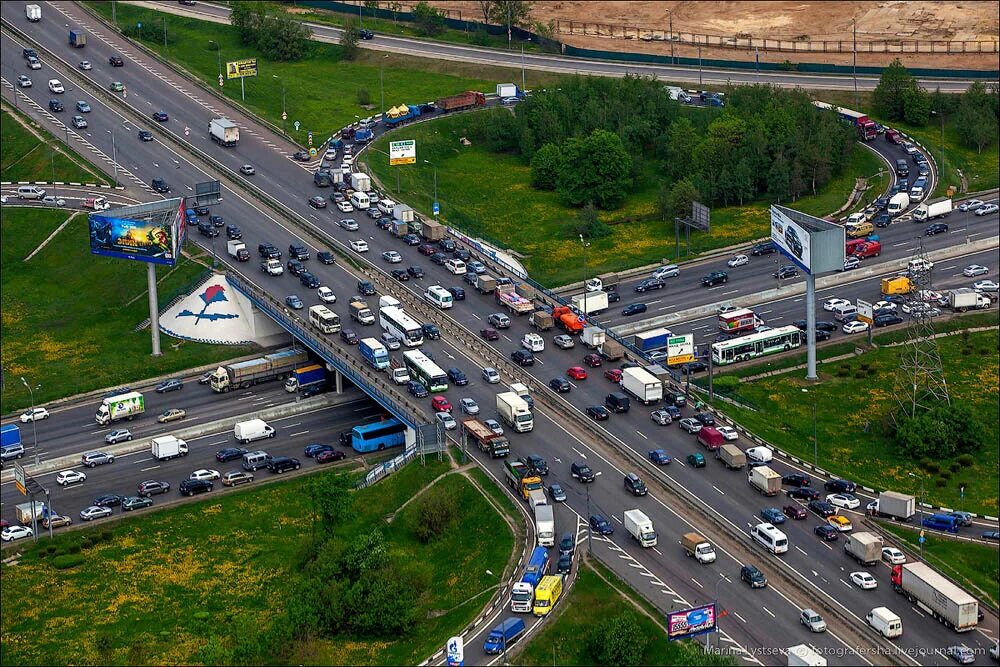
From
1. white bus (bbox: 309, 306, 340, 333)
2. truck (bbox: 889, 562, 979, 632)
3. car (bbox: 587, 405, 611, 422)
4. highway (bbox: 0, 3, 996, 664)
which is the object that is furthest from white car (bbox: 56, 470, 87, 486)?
truck (bbox: 889, 562, 979, 632)

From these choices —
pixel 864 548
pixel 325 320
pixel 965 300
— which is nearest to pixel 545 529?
pixel 864 548

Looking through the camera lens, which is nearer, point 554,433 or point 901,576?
point 901,576

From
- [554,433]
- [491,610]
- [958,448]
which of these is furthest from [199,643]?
[958,448]

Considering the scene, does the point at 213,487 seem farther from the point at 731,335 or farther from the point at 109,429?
the point at 731,335

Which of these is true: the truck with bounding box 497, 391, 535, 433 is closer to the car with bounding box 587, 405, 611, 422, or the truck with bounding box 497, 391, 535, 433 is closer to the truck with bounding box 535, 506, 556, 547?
the car with bounding box 587, 405, 611, 422

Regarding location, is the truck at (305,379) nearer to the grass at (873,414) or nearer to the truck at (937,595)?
the grass at (873,414)

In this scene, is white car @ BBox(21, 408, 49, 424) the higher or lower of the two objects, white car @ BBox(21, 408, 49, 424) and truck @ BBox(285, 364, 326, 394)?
the lower

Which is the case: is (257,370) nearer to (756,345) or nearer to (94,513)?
(94,513)
